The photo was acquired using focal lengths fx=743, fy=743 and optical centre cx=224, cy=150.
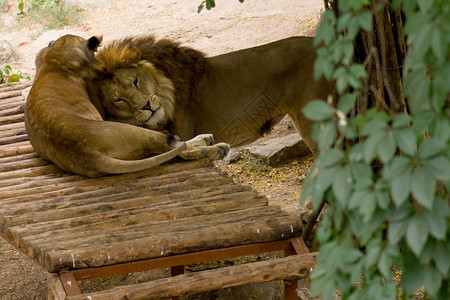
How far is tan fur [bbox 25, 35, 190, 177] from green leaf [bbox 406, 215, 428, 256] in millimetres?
2487

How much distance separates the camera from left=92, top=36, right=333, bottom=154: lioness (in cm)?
436

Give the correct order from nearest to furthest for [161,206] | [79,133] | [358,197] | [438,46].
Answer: [438,46]
[358,197]
[161,206]
[79,133]

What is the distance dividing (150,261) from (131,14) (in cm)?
934

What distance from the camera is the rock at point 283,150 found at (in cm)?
645

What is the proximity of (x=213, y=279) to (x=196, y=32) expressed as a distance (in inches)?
303

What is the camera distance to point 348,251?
1.42 meters

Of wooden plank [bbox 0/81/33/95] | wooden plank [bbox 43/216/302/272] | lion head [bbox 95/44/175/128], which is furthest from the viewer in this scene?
wooden plank [bbox 0/81/33/95]

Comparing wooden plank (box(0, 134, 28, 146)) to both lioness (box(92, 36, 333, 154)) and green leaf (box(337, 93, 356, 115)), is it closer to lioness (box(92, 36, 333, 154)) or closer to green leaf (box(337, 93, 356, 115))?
lioness (box(92, 36, 333, 154))

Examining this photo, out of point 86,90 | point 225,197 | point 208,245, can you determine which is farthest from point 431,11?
point 86,90

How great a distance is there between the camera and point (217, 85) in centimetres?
462

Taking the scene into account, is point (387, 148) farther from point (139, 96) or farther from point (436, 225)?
point (139, 96)

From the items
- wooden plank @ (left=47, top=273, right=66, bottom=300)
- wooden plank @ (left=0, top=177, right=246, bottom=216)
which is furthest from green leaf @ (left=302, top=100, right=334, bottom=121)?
wooden plank @ (left=0, top=177, right=246, bottom=216)

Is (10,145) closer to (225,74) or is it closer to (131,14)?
(225,74)

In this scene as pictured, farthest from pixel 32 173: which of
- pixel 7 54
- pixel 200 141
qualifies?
pixel 7 54
